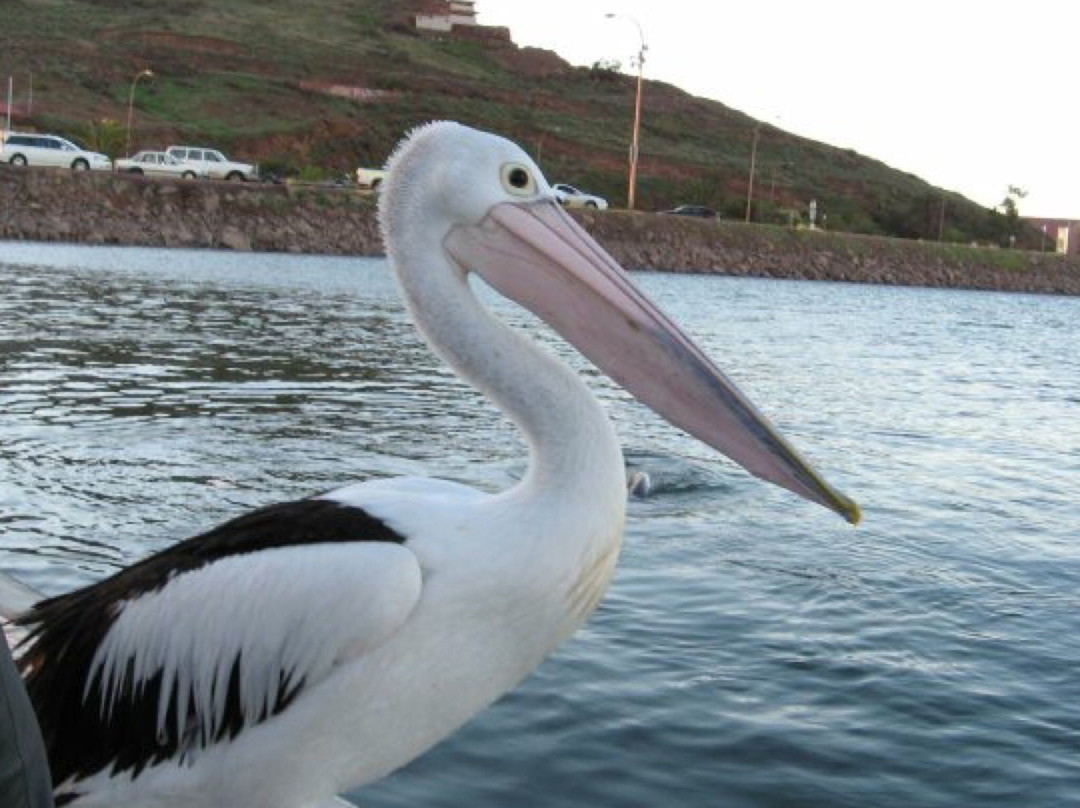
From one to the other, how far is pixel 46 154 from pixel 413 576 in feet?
146

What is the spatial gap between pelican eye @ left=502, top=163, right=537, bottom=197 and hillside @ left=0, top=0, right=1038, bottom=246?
53587 mm

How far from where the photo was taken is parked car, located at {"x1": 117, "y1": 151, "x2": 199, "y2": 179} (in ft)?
153

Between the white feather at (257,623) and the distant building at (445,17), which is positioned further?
the distant building at (445,17)

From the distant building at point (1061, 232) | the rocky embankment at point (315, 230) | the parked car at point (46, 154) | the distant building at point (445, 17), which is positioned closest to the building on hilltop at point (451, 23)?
the distant building at point (445, 17)

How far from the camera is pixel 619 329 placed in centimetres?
271

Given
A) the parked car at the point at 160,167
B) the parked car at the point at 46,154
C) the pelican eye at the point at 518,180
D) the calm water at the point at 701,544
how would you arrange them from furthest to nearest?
the parked car at the point at 160,167, the parked car at the point at 46,154, the calm water at the point at 701,544, the pelican eye at the point at 518,180

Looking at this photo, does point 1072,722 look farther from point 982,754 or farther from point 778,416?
point 778,416

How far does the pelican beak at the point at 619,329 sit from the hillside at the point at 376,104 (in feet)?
176

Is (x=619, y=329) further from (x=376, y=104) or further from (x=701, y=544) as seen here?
(x=376, y=104)

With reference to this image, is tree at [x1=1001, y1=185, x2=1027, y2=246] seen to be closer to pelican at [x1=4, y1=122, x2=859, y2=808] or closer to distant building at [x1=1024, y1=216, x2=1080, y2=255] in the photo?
distant building at [x1=1024, y1=216, x2=1080, y2=255]

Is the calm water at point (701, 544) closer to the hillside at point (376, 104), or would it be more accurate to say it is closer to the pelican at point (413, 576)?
the pelican at point (413, 576)

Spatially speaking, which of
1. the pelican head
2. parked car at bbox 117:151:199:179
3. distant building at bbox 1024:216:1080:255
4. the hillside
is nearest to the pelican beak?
the pelican head

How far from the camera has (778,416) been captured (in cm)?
1295

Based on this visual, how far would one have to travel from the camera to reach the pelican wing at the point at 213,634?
2553mm
